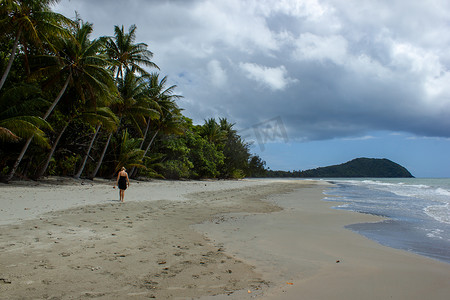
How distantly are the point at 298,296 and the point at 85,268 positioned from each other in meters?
2.48

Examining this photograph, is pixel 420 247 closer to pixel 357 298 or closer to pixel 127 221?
pixel 357 298

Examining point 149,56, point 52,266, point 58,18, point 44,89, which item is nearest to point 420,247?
point 52,266

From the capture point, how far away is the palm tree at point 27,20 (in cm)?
1286

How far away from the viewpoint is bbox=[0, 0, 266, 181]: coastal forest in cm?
1363

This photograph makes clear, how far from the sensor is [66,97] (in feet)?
60.5

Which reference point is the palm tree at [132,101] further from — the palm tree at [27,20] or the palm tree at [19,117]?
the palm tree at [27,20]

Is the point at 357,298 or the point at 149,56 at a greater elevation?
the point at 149,56

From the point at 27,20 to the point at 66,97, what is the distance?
6.17m

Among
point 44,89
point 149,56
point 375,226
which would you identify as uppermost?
point 149,56

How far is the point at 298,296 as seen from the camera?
2879 millimetres

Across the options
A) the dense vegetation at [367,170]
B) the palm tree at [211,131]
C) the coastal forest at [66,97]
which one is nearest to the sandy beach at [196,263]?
the coastal forest at [66,97]

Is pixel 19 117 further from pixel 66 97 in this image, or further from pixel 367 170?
pixel 367 170

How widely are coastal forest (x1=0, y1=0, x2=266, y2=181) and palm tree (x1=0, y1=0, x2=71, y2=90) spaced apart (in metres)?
0.04

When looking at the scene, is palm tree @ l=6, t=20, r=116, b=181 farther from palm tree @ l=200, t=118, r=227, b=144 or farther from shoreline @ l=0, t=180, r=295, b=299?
palm tree @ l=200, t=118, r=227, b=144
